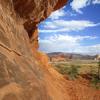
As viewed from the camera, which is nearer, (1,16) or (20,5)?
(1,16)

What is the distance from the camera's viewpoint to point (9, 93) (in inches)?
242

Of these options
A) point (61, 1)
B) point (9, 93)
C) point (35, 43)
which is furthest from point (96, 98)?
point (9, 93)

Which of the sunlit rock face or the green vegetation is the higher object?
the sunlit rock face

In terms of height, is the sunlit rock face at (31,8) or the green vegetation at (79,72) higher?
the sunlit rock face at (31,8)

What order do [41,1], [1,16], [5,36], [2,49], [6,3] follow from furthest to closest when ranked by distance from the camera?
[41,1], [6,3], [1,16], [5,36], [2,49]

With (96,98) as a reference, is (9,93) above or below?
above

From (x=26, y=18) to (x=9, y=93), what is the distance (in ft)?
27.6

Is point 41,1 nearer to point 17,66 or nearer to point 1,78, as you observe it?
point 17,66

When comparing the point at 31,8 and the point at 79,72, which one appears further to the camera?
the point at 79,72

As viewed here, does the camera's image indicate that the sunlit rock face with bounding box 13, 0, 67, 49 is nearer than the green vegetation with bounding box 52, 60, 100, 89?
Yes

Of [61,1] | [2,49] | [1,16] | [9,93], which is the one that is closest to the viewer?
[9,93]

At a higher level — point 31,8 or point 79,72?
point 31,8

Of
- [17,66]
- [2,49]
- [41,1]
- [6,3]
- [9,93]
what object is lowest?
[9,93]

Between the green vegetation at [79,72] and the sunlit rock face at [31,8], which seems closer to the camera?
the sunlit rock face at [31,8]
